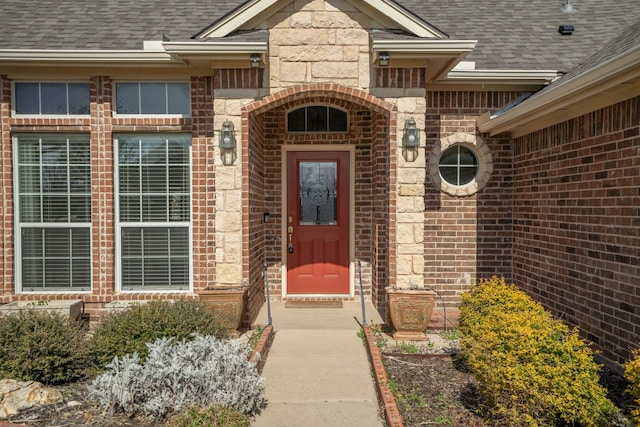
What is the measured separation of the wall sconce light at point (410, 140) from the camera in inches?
215

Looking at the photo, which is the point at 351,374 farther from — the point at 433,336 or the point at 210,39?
the point at 210,39

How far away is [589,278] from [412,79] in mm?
3120

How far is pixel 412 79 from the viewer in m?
5.60

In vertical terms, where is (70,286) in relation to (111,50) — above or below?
below

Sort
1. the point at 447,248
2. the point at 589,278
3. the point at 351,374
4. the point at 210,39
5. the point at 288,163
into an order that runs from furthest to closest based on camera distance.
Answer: the point at 288,163, the point at 447,248, the point at 210,39, the point at 589,278, the point at 351,374

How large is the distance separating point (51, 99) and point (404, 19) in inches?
193

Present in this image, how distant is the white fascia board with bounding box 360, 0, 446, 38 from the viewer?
531cm

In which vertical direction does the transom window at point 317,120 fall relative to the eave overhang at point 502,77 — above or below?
below

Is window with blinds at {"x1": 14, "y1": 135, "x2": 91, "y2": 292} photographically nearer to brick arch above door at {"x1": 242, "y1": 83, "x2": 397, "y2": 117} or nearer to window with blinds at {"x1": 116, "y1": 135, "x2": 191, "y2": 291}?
window with blinds at {"x1": 116, "y1": 135, "x2": 191, "y2": 291}

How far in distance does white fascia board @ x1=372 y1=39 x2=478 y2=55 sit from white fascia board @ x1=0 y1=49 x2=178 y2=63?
2758mm

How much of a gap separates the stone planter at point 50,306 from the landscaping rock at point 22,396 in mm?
1898

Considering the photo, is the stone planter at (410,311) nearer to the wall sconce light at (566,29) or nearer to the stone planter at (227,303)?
the stone planter at (227,303)

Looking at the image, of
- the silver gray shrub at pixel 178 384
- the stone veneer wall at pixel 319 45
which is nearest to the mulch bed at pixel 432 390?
the silver gray shrub at pixel 178 384

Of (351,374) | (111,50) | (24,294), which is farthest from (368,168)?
(24,294)
